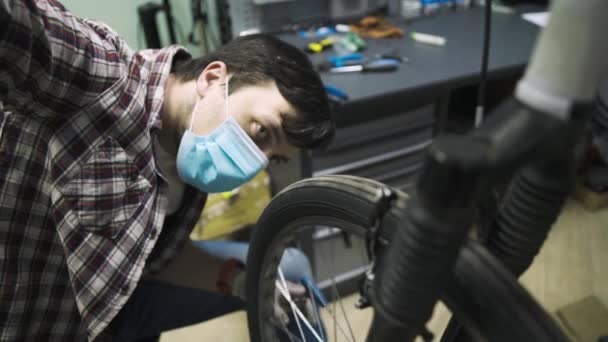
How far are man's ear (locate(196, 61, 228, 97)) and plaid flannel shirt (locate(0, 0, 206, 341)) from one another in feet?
0.27

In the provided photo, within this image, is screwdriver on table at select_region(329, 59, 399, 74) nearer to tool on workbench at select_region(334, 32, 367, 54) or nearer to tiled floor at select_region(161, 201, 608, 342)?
tool on workbench at select_region(334, 32, 367, 54)

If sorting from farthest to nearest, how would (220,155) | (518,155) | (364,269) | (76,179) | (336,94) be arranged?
(336,94)
(220,155)
(76,179)
(364,269)
(518,155)

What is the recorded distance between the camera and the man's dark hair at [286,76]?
2.65 ft

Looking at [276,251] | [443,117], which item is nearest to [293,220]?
[276,251]

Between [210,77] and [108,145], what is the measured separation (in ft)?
0.77

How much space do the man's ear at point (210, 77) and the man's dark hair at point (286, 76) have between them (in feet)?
0.05

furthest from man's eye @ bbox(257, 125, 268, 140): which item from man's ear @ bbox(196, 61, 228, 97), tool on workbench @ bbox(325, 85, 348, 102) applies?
tool on workbench @ bbox(325, 85, 348, 102)

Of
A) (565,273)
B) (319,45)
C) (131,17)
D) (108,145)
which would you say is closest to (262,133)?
(108,145)

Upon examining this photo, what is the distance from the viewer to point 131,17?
135 cm

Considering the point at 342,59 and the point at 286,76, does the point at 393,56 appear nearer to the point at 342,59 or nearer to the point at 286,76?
the point at 342,59

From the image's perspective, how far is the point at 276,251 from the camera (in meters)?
0.66

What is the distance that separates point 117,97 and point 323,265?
873 mm

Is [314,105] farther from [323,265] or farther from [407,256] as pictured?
[323,265]

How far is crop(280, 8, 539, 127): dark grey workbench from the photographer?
3.43 ft
